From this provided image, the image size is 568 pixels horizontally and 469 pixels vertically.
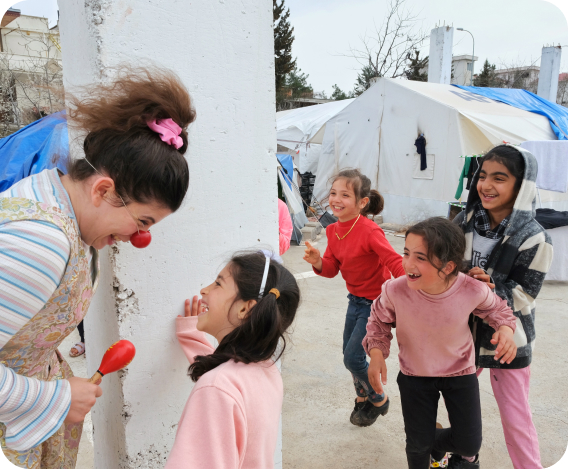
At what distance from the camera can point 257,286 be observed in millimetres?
1442

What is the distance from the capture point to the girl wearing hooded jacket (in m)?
2.05

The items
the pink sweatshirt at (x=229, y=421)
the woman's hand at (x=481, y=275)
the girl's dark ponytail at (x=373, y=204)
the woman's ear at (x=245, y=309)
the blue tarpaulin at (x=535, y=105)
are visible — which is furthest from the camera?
the blue tarpaulin at (x=535, y=105)

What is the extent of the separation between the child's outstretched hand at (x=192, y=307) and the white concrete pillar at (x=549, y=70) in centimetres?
1584

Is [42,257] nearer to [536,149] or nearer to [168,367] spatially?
[168,367]

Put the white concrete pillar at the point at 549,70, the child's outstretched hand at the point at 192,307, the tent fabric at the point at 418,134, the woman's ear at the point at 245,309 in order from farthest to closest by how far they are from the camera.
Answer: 1. the white concrete pillar at the point at 549,70
2. the tent fabric at the point at 418,134
3. the child's outstretched hand at the point at 192,307
4. the woman's ear at the point at 245,309

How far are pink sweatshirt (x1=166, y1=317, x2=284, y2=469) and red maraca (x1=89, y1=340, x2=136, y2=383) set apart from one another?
0.29 metres

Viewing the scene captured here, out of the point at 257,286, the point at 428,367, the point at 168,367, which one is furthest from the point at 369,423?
the point at 257,286

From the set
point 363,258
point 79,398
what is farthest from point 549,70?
point 79,398

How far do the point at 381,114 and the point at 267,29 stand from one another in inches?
336

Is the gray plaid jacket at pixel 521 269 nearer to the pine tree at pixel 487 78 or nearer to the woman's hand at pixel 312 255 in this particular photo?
the woman's hand at pixel 312 255

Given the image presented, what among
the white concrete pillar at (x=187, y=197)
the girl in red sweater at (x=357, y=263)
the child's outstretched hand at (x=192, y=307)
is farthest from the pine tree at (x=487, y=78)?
the child's outstretched hand at (x=192, y=307)

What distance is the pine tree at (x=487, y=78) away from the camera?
27.1m

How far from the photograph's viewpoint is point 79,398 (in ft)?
3.88

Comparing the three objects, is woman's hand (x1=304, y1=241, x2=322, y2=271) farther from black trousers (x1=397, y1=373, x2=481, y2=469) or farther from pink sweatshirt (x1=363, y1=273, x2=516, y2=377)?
black trousers (x1=397, y1=373, x2=481, y2=469)
